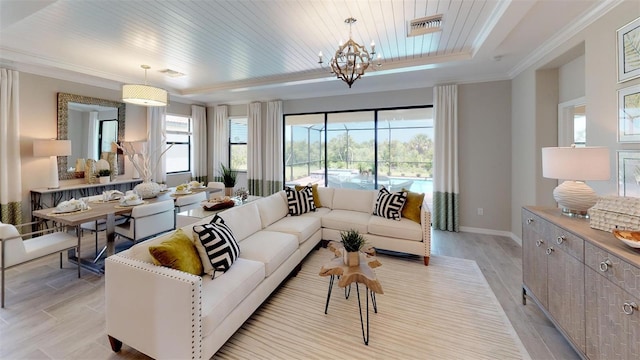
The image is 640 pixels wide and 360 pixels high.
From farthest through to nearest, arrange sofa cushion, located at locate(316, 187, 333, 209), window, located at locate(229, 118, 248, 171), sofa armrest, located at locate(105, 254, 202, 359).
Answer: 1. window, located at locate(229, 118, 248, 171)
2. sofa cushion, located at locate(316, 187, 333, 209)
3. sofa armrest, located at locate(105, 254, 202, 359)

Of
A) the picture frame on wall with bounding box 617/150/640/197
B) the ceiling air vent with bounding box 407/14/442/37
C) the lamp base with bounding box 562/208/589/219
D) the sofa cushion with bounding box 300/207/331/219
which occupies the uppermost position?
the ceiling air vent with bounding box 407/14/442/37

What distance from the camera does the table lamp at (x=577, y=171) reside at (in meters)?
2.02

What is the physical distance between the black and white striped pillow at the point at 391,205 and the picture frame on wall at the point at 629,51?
2.43 m

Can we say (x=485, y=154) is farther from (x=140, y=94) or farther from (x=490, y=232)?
(x=140, y=94)

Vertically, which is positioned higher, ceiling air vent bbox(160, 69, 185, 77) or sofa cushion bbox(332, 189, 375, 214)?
ceiling air vent bbox(160, 69, 185, 77)

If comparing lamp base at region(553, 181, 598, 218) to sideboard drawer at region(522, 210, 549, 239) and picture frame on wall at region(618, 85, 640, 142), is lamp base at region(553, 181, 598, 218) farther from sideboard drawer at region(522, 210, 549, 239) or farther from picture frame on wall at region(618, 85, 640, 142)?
picture frame on wall at region(618, 85, 640, 142)

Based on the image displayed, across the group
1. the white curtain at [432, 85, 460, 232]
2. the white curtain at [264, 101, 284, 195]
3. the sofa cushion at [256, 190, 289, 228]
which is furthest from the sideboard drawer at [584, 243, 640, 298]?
the white curtain at [264, 101, 284, 195]

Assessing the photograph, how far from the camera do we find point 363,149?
576cm

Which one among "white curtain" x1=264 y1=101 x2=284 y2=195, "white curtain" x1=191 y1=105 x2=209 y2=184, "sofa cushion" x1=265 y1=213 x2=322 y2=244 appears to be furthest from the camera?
"white curtain" x1=191 y1=105 x2=209 y2=184

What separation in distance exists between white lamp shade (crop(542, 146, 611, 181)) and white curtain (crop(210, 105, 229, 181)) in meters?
6.56

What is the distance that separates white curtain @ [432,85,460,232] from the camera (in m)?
4.82

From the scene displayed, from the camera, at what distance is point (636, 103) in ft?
6.75

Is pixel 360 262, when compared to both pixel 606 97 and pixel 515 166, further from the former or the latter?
pixel 515 166

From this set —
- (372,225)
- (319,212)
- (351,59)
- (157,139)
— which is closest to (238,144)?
(157,139)
